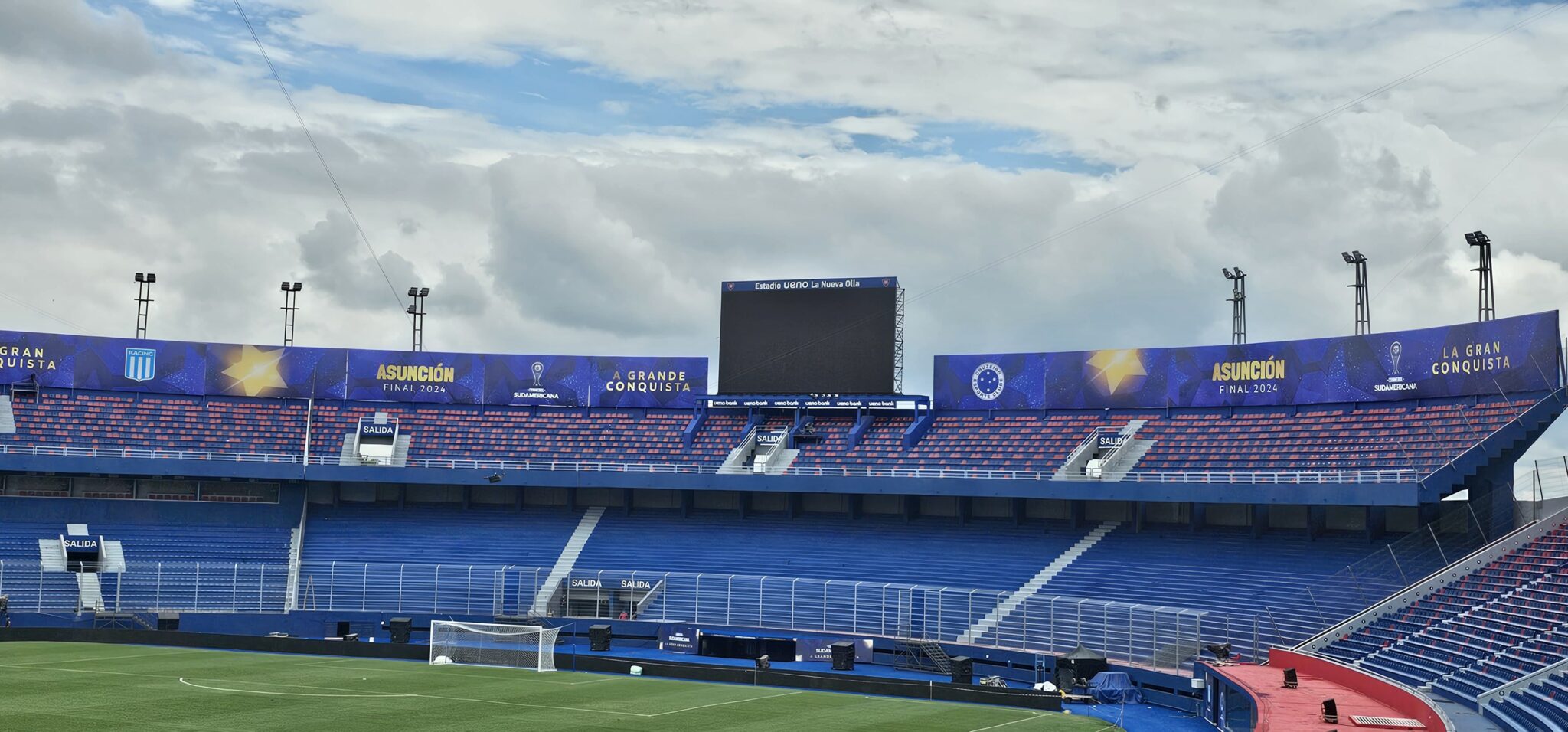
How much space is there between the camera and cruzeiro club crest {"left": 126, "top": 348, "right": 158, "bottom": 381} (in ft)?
235

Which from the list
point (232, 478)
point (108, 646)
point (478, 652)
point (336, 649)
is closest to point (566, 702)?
point (478, 652)

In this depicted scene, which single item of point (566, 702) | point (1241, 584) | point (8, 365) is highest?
point (8, 365)

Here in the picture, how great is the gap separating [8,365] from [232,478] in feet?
41.3

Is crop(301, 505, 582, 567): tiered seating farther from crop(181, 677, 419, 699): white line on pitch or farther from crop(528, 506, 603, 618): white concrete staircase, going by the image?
crop(181, 677, 419, 699): white line on pitch

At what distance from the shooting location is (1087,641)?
50438 millimetres

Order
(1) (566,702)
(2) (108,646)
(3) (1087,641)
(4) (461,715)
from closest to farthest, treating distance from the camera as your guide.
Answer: (4) (461,715) < (1) (566,702) < (3) (1087,641) < (2) (108,646)

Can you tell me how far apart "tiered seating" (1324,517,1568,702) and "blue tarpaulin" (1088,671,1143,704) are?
6.29 m

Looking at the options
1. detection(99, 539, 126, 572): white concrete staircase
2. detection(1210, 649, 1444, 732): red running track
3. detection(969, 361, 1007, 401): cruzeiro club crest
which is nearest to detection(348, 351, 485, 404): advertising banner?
detection(99, 539, 126, 572): white concrete staircase

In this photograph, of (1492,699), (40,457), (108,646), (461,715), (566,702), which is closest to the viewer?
(1492,699)

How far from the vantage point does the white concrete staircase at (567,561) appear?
61.3 m

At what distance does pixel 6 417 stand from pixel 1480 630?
60.7 metres

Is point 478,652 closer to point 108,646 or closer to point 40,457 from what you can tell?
point 108,646

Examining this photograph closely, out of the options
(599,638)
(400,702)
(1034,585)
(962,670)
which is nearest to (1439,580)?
(962,670)

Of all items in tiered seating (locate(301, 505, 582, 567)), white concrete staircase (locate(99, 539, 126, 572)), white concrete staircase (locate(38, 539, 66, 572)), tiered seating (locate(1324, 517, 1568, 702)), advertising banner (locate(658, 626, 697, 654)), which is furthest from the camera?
tiered seating (locate(301, 505, 582, 567))
